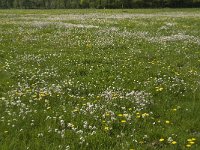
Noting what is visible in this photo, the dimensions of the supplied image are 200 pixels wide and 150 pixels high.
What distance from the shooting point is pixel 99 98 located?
1138 centimetres

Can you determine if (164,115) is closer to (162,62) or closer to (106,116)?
(106,116)

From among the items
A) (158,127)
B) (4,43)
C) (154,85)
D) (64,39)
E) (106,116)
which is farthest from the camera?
(64,39)

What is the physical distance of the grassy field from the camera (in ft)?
27.7

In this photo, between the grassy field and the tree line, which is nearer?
the grassy field

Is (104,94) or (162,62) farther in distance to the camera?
(162,62)

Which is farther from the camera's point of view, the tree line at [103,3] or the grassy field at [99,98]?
the tree line at [103,3]

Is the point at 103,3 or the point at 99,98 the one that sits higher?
the point at 103,3

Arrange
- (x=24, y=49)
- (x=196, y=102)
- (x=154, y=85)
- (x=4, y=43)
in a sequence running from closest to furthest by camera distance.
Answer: (x=196, y=102), (x=154, y=85), (x=24, y=49), (x=4, y=43)

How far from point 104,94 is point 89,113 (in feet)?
6.19

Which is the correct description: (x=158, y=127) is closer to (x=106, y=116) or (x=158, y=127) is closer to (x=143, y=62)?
(x=106, y=116)

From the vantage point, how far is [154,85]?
42.1 ft

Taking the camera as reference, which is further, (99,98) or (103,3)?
(103,3)

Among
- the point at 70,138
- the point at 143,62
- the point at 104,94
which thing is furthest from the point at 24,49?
the point at 70,138

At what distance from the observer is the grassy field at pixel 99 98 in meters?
8.44
